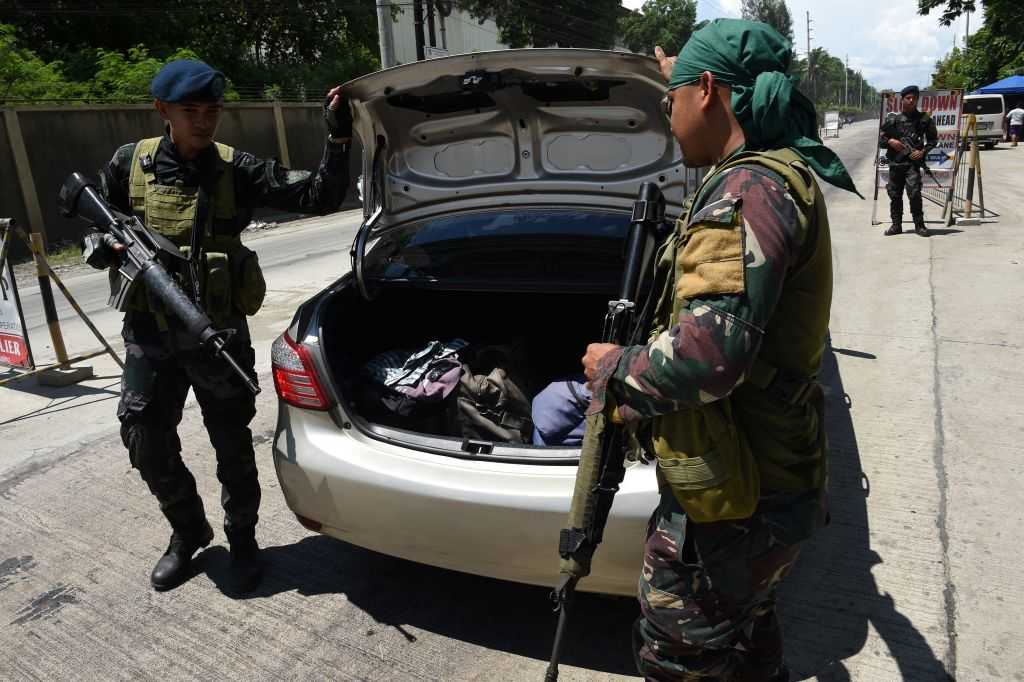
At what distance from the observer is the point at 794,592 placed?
280cm

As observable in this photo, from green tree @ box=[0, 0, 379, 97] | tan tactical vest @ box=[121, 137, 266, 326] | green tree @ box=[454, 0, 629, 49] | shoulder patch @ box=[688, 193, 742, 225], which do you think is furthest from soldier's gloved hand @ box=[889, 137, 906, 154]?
green tree @ box=[454, 0, 629, 49]

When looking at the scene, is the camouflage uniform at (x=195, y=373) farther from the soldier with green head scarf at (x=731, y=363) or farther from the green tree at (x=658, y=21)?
the green tree at (x=658, y=21)

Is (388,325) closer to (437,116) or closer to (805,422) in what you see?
(437,116)

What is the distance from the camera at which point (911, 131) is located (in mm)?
9781

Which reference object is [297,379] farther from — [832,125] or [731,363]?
[832,125]

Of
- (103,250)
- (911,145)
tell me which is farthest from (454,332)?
(911,145)

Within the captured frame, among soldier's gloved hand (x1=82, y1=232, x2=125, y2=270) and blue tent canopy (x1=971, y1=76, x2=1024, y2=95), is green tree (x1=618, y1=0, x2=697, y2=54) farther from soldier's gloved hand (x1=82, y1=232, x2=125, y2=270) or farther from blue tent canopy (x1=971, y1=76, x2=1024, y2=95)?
soldier's gloved hand (x1=82, y1=232, x2=125, y2=270)

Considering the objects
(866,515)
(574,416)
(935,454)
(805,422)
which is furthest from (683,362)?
(935,454)

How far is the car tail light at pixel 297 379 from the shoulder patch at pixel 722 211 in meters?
1.56

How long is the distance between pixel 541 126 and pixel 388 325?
109 centimetres

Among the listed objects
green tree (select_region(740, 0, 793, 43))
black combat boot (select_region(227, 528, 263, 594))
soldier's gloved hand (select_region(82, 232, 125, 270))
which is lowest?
black combat boot (select_region(227, 528, 263, 594))

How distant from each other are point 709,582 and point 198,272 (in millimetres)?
2084

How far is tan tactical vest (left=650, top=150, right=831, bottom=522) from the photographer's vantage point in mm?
1546

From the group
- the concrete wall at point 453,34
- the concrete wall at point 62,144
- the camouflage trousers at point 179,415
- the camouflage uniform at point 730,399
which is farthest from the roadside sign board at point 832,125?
the camouflage uniform at point 730,399
